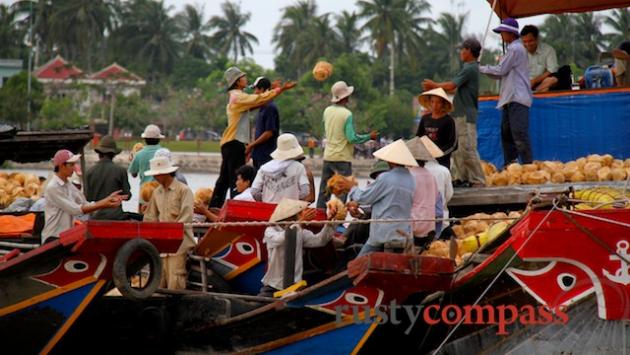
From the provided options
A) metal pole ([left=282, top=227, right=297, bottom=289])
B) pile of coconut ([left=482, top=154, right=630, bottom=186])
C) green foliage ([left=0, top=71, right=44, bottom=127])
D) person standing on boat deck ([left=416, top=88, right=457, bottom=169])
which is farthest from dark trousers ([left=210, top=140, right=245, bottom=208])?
green foliage ([left=0, top=71, right=44, bottom=127])

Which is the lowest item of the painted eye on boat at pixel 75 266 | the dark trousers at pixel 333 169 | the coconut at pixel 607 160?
the painted eye on boat at pixel 75 266

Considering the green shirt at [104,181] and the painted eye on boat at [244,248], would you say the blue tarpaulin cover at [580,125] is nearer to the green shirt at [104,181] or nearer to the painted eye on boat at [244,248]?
the painted eye on boat at [244,248]

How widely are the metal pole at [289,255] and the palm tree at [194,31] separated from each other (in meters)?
76.9

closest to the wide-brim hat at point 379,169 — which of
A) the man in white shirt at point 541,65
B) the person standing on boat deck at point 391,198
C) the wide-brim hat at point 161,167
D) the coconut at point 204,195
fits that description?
the person standing on boat deck at point 391,198

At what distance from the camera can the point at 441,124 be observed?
11.6m

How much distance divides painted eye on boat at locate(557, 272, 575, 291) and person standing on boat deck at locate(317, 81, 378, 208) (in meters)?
3.85

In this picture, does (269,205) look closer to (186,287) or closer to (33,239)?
(186,287)

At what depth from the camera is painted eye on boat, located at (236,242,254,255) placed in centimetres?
1076

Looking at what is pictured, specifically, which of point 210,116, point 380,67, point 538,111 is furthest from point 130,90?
point 538,111

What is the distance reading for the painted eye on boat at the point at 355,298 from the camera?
9.87 m

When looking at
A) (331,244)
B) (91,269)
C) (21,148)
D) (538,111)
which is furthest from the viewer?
(538,111)

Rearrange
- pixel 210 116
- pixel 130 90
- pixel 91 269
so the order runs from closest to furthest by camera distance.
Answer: pixel 91 269 < pixel 210 116 < pixel 130 90

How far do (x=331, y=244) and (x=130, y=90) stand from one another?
202 feet

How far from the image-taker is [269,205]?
10.5m
